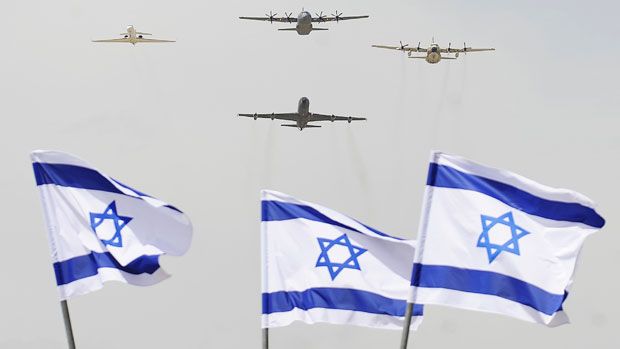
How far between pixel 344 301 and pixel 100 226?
1002cm

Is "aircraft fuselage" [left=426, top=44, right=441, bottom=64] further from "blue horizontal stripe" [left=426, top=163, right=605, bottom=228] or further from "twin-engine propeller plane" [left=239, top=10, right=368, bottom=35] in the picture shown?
"blue horizontal stripe" [left=426, top=163, right=605, bottom=228]

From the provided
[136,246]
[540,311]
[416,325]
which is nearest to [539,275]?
[540,311]

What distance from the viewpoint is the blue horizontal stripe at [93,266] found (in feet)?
135

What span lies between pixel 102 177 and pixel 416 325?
13.5 m

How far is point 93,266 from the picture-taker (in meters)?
Answer: 41.8

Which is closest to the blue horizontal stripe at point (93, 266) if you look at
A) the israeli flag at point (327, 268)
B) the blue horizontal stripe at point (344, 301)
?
the israeli flag at point (327, 268)

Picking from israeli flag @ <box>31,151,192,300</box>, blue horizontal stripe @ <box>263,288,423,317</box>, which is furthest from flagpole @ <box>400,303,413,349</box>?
israeli flag @ <box>31,151,192,300</box>

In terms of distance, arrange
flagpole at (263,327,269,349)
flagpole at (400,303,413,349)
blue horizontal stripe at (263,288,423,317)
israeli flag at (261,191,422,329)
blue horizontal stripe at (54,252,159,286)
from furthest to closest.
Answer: blue horizontal stripe at (263,288,423,317) < israeli flag at (261,191,422,329) < blue horizontal stripe at (54,252,159,286) < flagpole at (263,327,269,349) < flagpole at (400,303,413,349)

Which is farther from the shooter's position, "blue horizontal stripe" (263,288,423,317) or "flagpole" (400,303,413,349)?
"blue horizontal stripe" (263,288,423,317)

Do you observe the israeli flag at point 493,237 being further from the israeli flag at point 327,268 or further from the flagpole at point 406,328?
the israeli flag at point 327,268

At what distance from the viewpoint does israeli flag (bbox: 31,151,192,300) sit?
41406 mm

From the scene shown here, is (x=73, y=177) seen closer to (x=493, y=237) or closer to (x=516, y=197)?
(x=493, y=237)

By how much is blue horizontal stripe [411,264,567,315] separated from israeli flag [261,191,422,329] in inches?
204

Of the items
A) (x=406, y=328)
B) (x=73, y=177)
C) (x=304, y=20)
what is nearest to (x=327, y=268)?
(x=406, y=328)
